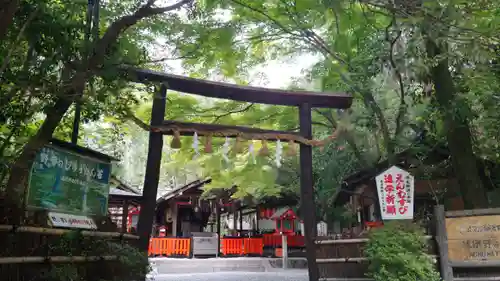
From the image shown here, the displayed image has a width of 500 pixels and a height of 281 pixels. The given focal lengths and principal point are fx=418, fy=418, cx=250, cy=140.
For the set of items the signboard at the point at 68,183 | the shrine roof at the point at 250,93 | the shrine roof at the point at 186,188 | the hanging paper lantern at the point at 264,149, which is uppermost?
the shrine roof at the point at 250,93

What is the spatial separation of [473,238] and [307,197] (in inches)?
127

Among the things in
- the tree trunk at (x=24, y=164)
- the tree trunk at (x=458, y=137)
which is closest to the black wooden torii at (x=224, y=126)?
the tree trunk at (x=24, y=164)

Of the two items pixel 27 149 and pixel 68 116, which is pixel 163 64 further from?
pixel 27 149

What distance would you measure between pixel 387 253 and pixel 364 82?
4.77 metres

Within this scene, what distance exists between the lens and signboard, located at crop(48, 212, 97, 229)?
5.57 metres

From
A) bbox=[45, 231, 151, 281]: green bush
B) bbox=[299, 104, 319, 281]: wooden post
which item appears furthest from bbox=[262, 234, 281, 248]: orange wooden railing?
bbox=[45, 231, 151, 281]: green bush

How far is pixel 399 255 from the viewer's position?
7.00 metres

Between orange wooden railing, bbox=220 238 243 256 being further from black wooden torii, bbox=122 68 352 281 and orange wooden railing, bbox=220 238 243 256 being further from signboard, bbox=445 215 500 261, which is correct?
signboard, bbox=445 215 500 261

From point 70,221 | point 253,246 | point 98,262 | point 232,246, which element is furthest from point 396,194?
point 253,246

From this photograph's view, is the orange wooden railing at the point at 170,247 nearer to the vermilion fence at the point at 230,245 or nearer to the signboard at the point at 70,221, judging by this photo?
the vermilion fence at the point at 230,245

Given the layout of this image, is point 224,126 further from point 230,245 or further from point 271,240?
point 271,240

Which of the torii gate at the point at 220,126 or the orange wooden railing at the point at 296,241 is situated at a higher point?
the torii gate at the point at 220,126

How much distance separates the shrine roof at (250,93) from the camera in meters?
8.45

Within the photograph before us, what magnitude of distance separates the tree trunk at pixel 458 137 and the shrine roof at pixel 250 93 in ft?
6.51
